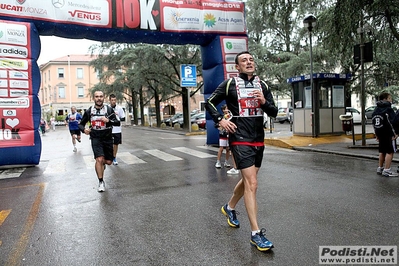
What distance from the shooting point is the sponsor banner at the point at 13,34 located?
9930 millimetres

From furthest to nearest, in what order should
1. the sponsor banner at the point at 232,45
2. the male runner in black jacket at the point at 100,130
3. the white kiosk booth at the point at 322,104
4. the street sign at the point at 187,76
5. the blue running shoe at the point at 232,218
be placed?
the street sign at the point at 187,76 < the white kiosk booth at the point at 322,104 < the sponsor banner at the point at 232,45 < the male runner in black jacket at the point at 100,130 < the blue running shoe at the point at 232,218

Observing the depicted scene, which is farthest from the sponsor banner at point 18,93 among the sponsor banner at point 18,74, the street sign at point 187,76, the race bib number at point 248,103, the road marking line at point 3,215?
the street sign at point 187,76

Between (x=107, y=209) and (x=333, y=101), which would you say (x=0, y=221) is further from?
(x=333, y=101)

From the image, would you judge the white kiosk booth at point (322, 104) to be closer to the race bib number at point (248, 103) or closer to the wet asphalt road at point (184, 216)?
the wet asphalt road at point (184, 216)

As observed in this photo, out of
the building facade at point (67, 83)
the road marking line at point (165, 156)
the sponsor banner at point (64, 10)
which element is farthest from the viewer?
the building facade at point (67, 83)

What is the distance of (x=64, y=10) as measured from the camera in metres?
11.2

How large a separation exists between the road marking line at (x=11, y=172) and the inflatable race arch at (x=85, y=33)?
0.19 m

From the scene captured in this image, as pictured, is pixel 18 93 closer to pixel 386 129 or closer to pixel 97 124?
pixel 97 124

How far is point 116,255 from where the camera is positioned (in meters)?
3.64

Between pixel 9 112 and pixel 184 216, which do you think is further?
pixel 9 112

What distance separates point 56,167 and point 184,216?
6.48 meters

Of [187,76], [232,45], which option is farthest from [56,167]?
[187,76]

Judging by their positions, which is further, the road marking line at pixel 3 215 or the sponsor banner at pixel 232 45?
the sponsor banner at pixel 232 45

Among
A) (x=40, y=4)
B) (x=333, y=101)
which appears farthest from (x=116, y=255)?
(x=333, y=101)
